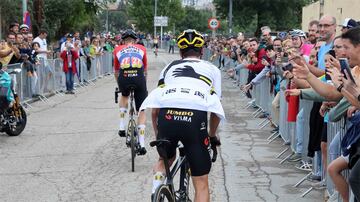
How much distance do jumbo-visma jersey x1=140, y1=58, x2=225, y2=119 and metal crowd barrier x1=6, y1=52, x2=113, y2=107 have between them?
9995 millimetres

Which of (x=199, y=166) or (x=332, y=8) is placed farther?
(x=332, y=8)

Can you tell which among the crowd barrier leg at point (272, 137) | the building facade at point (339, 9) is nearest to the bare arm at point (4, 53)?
the crowd barrier leg at point (272, 137)

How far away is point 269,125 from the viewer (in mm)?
13133

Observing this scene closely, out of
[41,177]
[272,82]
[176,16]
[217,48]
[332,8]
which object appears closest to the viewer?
[41,177]

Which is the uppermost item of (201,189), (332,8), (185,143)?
(332,8)

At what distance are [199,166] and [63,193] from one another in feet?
9.43

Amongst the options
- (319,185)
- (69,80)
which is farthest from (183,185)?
(69,80)

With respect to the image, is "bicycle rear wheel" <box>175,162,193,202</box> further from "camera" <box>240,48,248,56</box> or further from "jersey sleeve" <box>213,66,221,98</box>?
"camera" <box>240,48,248,56</box>

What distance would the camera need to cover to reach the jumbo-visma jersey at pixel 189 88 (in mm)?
5148

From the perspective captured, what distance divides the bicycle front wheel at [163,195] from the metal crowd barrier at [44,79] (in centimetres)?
1033

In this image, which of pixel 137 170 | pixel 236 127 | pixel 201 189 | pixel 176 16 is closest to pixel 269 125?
pixel 236 127

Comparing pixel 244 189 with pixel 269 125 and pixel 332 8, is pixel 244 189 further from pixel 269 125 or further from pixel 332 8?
pixel 332 8

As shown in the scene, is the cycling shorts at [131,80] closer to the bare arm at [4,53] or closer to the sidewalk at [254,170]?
the sidewalk at [254,170]

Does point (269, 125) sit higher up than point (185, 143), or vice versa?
point (185, 143)
